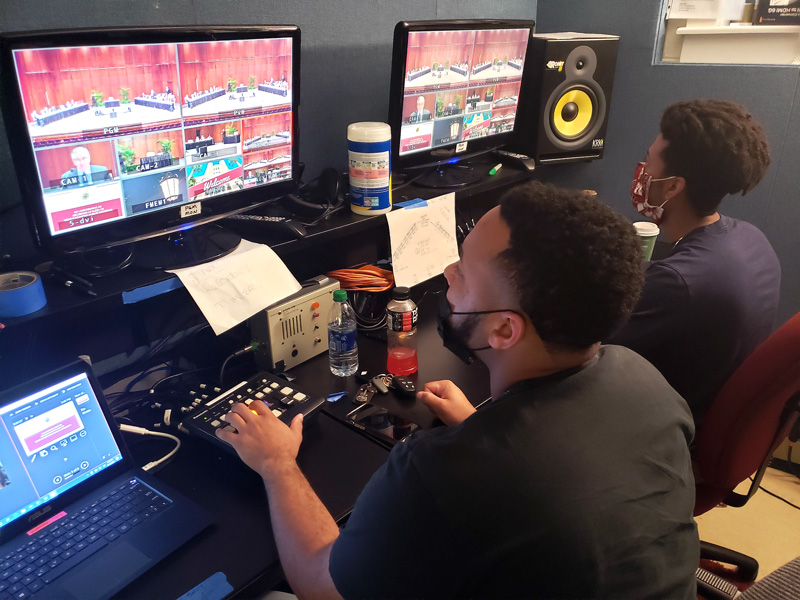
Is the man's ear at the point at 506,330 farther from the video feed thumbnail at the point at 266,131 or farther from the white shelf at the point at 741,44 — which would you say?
the white shelf at the point at 741,44

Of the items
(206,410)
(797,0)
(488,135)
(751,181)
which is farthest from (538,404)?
(797,0)

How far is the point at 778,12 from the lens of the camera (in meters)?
1.92

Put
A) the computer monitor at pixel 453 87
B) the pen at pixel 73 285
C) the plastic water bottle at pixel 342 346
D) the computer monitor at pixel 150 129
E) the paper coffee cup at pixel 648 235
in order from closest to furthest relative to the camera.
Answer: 1. the computer monitor at pixel 150 129
2. the pen at pixel 73 285
3. the plastic water bottle at pixel 342 346
4. the computer monitor at pixel 453 87
5. the paper coffee cup at pixel 648 235

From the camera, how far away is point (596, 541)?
705 millimetres

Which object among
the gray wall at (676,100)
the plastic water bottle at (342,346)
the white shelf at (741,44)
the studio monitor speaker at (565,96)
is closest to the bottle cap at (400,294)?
the plastic water bottle at (342,346)

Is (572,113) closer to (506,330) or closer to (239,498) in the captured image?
(506,330)

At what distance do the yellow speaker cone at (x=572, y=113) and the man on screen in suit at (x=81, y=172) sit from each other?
1.46 metres

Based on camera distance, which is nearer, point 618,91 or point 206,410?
point 206,410

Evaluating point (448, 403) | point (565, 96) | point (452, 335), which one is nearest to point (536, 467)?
point (452, 335)

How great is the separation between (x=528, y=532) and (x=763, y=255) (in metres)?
1.08

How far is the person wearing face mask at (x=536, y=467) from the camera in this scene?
2.34 ft

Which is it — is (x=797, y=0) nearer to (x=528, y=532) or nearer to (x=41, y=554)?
(x=528, y=532)

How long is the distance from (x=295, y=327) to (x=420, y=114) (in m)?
0.68

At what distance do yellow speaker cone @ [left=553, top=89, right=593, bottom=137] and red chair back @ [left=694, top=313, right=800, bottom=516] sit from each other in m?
1.04
